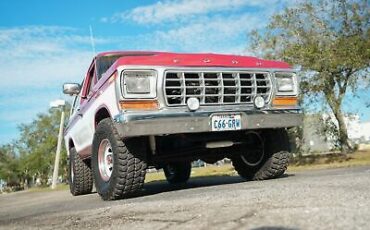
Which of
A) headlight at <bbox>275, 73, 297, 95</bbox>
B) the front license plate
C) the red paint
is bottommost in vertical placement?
the front license plate

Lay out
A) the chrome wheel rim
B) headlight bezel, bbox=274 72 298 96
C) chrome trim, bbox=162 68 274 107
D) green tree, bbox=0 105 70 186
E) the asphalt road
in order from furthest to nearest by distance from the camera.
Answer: green tree, bbox=0 105 70 186
headlight bezel, bbox=274 72 298 96
the chrome wheel rim
chrome trim, bbox=162 68 274 107
the asphalt road

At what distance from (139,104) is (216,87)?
105 centimetres

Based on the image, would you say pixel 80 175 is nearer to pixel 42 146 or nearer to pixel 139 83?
pixel 139 83

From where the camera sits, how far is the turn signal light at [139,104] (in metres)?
5.63

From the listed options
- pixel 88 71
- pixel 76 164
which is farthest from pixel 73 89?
pixel 76 164

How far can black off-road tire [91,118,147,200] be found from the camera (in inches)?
225

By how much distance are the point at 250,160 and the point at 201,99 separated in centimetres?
184

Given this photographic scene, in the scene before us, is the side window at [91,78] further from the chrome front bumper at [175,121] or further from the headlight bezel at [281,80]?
the headlight bezel at [281,80]

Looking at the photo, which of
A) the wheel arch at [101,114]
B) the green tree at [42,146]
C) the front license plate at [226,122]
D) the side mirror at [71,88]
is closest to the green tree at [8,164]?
the green tree at [42,146]

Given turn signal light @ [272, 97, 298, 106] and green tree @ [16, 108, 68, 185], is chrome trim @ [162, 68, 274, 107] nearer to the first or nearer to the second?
turn signal light @ [272, 97, 298, 106]

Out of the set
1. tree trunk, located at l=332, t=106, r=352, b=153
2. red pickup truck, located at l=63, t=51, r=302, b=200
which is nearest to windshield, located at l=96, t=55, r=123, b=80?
red pickup truck, located at l=63, t=51, r=302, b=200

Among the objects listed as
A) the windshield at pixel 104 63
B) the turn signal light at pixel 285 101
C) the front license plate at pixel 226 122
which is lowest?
the front license plate at pixel 226 122

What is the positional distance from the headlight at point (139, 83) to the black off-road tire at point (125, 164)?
21.1 inches

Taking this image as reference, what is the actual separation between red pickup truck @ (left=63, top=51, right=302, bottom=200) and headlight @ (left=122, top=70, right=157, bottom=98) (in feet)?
0.04
